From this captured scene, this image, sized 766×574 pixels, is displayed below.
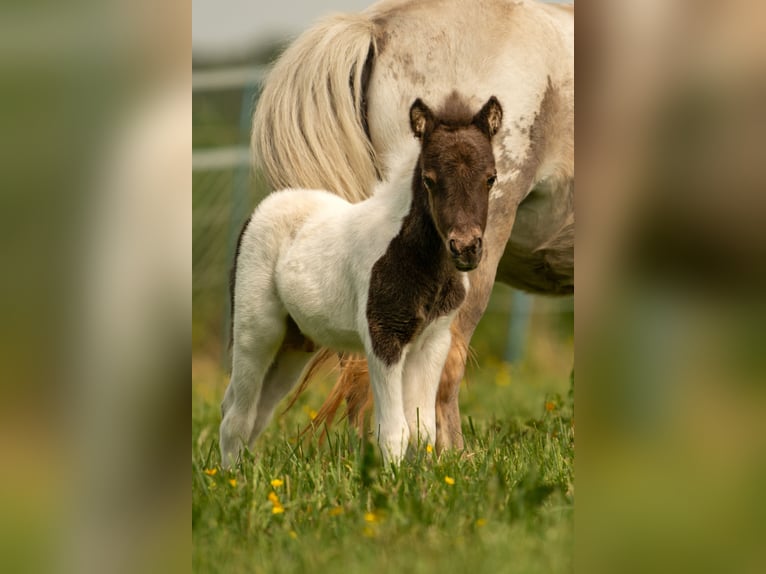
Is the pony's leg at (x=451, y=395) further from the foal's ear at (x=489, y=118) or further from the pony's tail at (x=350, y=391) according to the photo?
the foal's ear at (x=489, y=118)

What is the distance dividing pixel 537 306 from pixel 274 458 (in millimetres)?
8246

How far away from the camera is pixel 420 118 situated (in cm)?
330

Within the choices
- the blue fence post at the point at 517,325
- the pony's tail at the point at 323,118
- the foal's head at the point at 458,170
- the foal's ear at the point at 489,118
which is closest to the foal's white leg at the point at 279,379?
the pony's tail at the point at 323,118

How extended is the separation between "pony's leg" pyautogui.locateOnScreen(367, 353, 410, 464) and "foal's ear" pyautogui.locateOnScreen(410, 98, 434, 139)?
0.83 meters

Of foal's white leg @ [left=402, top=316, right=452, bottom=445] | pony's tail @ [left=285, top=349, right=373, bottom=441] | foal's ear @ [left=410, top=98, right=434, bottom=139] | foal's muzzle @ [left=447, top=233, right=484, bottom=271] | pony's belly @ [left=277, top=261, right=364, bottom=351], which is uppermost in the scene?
foal's ear @ [left=410, top=98, right=434, bottom=139]

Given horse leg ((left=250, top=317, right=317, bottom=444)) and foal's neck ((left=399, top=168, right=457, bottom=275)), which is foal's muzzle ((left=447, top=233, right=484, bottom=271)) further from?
horse leg ((left=250, top=317, right=317, bottom=444))

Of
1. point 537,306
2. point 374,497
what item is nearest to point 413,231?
point 374,497

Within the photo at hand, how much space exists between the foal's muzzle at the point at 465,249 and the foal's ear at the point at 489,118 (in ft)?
1.57

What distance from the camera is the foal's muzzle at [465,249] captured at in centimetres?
303

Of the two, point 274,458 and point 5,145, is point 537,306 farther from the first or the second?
point 5,145

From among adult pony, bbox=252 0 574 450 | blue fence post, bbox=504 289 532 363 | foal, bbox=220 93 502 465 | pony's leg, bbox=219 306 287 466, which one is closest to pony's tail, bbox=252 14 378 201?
adult pony, bbox=252 0 574 450

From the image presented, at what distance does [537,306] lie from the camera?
11.4 metres

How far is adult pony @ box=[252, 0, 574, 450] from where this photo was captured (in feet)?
13.3

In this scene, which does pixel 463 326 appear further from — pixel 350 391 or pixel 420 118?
pixel 420 118
